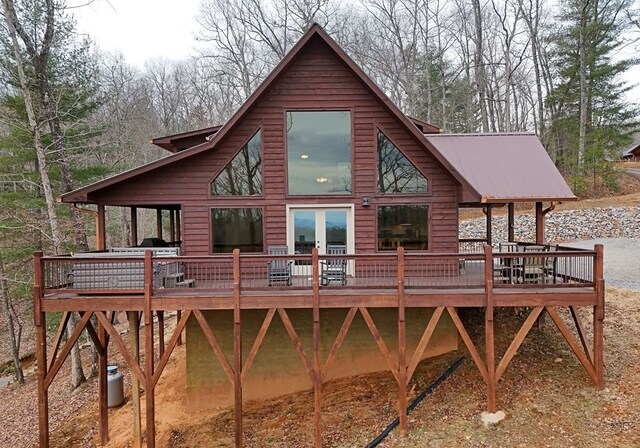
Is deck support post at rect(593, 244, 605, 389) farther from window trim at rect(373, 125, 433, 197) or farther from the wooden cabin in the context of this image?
window trim at rect(373, 125, 433, 197)

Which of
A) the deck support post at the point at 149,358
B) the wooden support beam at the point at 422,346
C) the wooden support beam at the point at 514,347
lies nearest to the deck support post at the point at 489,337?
the wooden support beam at the point at 514,347

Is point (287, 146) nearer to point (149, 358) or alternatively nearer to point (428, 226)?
point (428, 226)

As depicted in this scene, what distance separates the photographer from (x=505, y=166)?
10430 mm

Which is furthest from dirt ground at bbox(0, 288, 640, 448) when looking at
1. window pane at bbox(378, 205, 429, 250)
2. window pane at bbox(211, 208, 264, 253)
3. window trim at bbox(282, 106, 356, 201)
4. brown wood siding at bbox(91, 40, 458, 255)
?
window trim at bbox(282, 106, 356, 201)

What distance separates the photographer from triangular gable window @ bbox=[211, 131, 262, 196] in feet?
30.3

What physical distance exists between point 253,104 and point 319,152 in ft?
6.21

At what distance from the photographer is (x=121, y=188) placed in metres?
9.10

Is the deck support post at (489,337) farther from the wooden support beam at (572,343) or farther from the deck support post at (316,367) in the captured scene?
the deck support post at (316,367)

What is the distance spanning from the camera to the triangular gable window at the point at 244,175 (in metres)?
9.25

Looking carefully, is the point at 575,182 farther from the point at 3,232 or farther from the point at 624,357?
the point at 3,232

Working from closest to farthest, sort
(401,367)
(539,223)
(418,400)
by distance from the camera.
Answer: (401,367), (418,400), (539,223)

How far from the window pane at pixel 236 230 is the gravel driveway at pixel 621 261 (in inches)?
458

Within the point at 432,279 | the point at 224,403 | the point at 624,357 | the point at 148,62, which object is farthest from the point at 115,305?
the point at 148,62

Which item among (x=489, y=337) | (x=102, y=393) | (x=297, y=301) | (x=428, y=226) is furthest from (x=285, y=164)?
(x=102, y=393)
